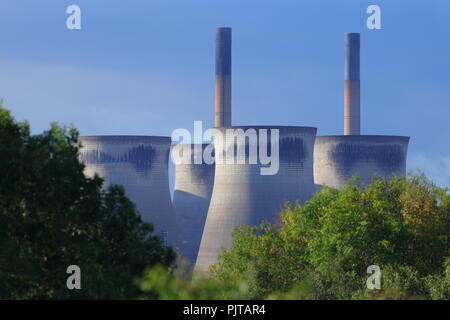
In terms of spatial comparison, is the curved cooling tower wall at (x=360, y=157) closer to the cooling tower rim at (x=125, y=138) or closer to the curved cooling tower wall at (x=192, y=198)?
the curved cooling tower wall at (x=192, y=198)

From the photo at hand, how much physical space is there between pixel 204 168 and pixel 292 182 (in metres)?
13.6

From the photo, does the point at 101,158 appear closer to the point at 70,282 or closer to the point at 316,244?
the point at 316,244

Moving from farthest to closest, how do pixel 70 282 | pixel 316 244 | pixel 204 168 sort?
pixel 204 168, pixel 316 244, pixel 70 282

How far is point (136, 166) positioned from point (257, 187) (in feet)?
23.0

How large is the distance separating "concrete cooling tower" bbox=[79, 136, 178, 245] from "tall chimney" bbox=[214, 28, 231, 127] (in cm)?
794

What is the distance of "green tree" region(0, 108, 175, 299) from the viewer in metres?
18.0

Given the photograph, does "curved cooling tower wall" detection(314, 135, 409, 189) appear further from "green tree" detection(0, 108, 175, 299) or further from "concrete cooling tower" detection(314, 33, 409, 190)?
"green tree" detection(0, 108, 175, 299)

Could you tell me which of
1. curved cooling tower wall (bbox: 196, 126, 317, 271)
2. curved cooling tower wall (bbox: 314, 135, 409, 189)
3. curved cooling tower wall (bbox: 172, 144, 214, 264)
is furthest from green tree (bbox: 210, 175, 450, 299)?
curved cooling tower wall (bbox: 172, 144, 214, 264)

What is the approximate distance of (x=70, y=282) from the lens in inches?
720

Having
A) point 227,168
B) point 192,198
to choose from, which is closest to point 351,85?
point 192,198

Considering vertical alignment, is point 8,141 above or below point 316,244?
above

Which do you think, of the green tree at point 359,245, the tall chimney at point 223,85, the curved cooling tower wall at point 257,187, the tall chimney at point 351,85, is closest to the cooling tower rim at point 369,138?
the tall chimney at point 223,85

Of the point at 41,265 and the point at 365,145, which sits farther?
the point at 365,145
